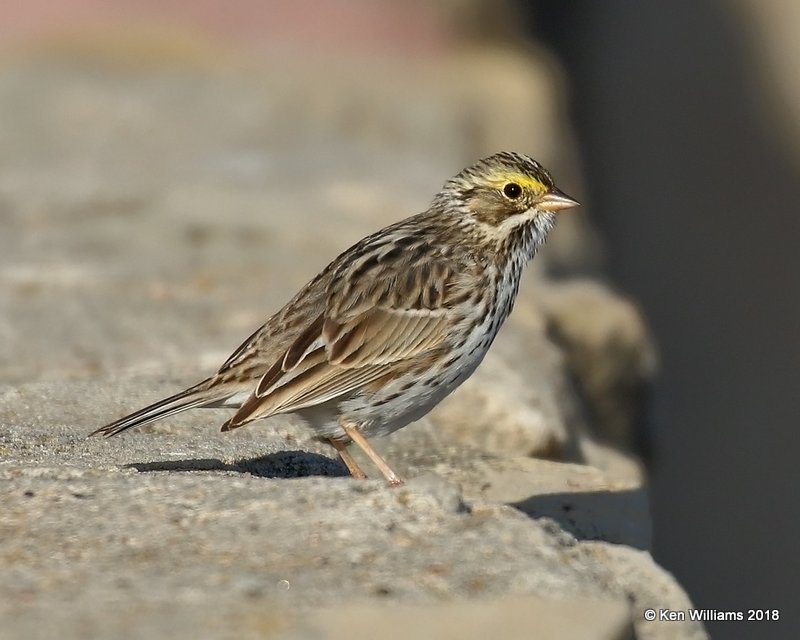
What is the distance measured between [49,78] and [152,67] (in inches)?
49.9

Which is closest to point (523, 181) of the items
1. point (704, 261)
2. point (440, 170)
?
point (440, 170)

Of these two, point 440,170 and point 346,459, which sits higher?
point 440,170

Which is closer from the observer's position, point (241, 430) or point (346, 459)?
point (346, 459)

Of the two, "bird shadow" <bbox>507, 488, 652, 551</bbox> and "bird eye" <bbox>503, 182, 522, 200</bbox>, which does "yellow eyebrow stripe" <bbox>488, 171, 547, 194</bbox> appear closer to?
"bird eye" <bbox>503, 182, 522, 200</bbox>

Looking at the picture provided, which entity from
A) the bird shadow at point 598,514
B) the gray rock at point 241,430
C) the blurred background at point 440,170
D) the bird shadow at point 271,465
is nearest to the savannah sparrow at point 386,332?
the bird shadow at point 271,465

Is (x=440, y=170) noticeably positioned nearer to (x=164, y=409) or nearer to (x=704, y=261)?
(x=164, y=409)

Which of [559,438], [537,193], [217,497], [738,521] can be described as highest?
[537,193]

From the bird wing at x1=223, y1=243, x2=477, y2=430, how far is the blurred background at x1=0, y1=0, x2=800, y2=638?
1.98 metres

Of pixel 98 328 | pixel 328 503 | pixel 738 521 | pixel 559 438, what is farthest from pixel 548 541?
pixel 738 521

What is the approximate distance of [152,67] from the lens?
18109 millimetres

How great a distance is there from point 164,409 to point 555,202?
2141mm

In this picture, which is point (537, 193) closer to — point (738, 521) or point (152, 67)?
point (738, 521)

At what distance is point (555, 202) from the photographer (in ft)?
24.9

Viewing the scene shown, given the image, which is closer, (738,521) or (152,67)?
(738,521)
